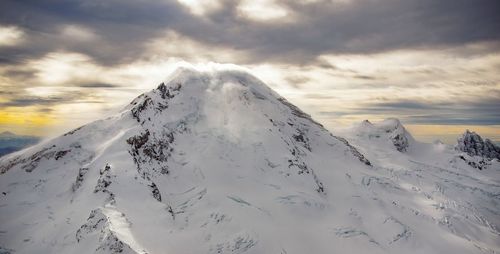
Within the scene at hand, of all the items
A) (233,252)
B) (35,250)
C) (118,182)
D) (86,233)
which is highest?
(118,182)

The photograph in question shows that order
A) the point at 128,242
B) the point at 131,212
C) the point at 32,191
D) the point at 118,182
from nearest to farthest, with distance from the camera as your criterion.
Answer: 1. the point at 128,242
2. the point at 131,212
3. the point at 118,182
4. the point at 32,191

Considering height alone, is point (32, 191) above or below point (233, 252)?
above

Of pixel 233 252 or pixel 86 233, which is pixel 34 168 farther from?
pixel 233 252

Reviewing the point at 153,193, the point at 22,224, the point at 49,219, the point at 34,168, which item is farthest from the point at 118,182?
the point at 34,168

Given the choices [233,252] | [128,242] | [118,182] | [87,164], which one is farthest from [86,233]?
[233,252]

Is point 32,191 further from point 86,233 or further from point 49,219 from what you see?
point 86,233

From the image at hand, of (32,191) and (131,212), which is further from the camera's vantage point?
(32,191)

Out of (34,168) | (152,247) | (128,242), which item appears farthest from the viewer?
(34,168)

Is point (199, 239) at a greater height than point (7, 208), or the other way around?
point (7, 208)

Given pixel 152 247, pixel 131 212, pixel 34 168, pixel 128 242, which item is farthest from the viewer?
pixel 34 168
